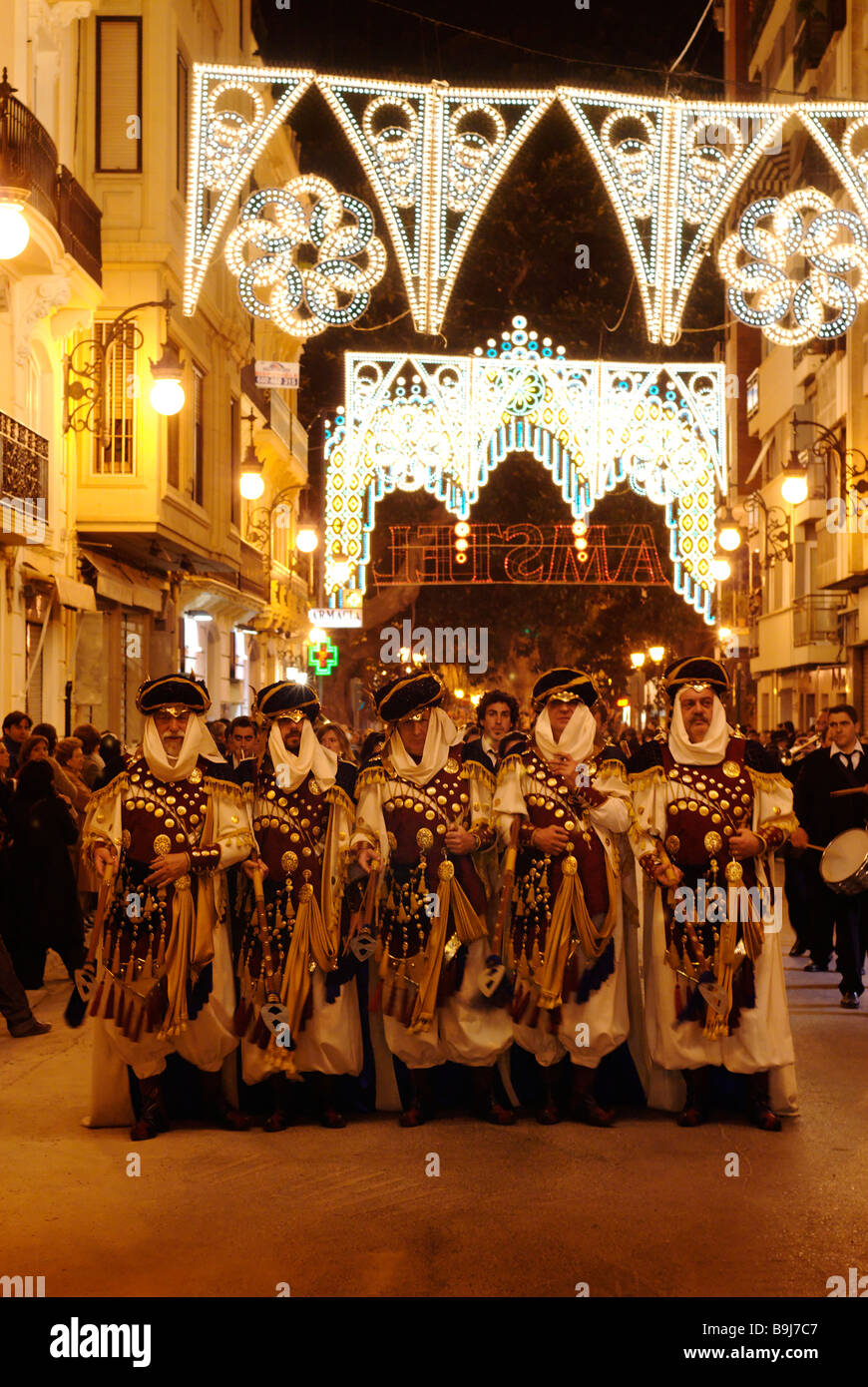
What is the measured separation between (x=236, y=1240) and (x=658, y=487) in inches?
665

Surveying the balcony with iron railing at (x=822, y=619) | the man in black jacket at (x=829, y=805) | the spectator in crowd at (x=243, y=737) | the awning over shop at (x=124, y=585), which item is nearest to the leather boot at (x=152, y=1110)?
the spectator in crowd at (x=243, y=737)

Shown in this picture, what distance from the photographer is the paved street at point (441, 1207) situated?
5.17 metres

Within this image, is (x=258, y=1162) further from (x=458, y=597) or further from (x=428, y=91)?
(x=458, y=597)

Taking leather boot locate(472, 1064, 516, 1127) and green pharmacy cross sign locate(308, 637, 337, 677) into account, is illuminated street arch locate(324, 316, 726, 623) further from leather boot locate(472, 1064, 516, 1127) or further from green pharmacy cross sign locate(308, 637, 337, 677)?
leather boot locate(472, 1064, 516, 1127)

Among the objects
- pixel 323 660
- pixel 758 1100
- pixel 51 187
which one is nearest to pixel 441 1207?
pixel 758 1100

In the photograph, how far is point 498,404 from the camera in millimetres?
21250

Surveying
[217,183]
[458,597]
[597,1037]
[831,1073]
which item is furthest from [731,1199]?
[458,597]

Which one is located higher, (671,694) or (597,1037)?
(671,694)

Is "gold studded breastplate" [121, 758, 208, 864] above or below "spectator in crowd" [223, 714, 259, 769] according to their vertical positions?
below

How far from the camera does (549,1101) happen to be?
746cm

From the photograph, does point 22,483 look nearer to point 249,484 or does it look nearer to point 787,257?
point 249,484

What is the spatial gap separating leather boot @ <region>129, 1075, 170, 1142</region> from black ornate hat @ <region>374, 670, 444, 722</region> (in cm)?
203

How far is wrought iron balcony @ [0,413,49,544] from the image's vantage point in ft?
55.0

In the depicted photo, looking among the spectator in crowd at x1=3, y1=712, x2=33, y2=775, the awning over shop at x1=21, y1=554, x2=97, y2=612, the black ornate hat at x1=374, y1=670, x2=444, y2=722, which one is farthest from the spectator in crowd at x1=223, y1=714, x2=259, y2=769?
the awning over shop at x1=21, y1=554, x2=97, y2=612
